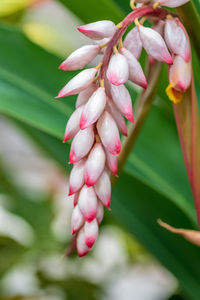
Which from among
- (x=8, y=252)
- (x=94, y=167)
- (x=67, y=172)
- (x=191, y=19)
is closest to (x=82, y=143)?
(x=94, y=167)

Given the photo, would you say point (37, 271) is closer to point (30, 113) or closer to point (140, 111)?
point (30, 113)

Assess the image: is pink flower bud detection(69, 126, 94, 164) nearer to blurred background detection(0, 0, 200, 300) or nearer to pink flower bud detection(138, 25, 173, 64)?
pink flower bud detection(138, 25, 173, 64)

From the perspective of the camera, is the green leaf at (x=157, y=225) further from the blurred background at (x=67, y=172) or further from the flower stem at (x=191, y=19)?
the flower stem at (x=191, y=19)

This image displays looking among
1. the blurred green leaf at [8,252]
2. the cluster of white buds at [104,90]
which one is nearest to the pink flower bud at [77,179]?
the cluster of white buds at [104,90]

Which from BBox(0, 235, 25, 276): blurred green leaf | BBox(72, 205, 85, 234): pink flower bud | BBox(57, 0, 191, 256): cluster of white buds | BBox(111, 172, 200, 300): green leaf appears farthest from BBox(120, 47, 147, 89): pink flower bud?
BBox(0, 235, 25, 276): blurred green leaf

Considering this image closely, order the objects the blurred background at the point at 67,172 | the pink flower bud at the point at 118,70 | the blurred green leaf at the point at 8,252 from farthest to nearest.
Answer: the blurred green leaf at the point at 8,252
the blurred background at the point at 67,172
the pink flower bud at the point at 118,70

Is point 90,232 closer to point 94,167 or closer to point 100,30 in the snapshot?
point 94,167
